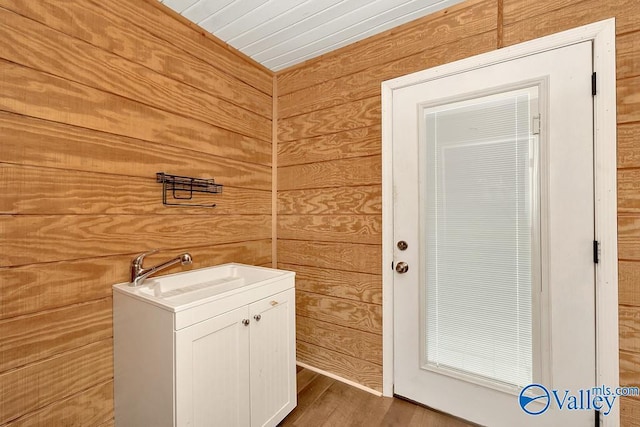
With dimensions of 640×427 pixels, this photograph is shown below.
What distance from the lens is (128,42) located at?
1.41m

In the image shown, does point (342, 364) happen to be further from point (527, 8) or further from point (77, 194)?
point (527, 8)

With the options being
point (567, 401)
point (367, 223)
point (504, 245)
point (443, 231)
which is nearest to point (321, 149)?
point (367, 223)

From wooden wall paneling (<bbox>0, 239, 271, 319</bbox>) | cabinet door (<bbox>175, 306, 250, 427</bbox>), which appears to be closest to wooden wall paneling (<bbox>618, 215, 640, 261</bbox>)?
cabinet door (<bbox>175, 306, 250, 427</bbox>)

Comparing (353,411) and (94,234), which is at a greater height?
(94,234)

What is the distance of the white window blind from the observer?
4.61ft

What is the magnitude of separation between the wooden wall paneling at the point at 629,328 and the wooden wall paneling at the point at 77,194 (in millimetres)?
2148

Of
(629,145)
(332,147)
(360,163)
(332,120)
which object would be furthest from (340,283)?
(629,145)

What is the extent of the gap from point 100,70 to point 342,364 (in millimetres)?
2158

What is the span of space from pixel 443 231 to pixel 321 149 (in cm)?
98

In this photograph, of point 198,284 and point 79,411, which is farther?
point 198,284

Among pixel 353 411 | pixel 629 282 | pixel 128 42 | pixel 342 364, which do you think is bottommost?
pixel 353 411

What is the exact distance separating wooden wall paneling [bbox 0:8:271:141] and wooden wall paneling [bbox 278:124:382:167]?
1.53 ft

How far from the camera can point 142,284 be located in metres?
1.41

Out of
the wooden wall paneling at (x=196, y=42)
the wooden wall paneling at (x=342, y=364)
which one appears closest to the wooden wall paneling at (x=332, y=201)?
the wooden wall paneling at (x=196, y=42)
